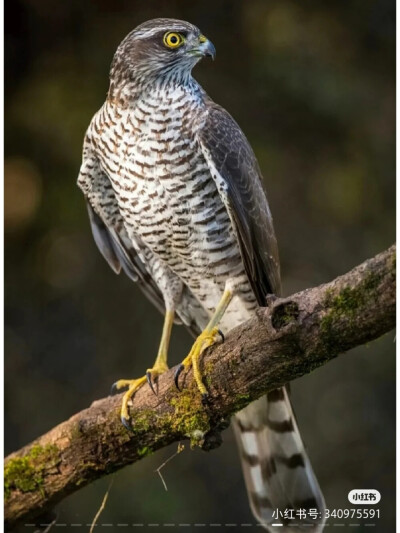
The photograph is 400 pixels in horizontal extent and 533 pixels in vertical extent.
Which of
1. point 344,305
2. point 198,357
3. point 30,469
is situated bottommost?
point 30,469

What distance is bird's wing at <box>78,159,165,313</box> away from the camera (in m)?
3.27

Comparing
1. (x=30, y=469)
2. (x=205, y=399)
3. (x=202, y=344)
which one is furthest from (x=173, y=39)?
(x=30, y=469)

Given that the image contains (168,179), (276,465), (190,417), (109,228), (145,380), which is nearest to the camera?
(190,417)

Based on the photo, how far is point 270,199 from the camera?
4.52m

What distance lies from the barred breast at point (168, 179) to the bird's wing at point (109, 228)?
6.9 inches

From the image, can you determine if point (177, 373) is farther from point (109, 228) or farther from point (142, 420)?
point (109, 228)

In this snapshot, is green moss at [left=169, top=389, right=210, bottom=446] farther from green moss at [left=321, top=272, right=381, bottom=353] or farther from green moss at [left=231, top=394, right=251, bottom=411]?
green moss at [left=321, top=272, right=381, bottom=353]

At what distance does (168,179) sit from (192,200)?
0.13 meters

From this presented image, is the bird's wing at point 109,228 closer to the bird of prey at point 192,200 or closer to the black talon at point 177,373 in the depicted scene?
the bird of prey at point 192,200

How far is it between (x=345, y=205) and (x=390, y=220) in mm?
285

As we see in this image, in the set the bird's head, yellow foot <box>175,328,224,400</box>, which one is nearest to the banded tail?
yellow foot <box>175,328,224,400</box>

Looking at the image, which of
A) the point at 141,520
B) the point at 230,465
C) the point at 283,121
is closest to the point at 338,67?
the point at 283,121

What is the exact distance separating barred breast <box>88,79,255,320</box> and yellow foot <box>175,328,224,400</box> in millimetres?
392

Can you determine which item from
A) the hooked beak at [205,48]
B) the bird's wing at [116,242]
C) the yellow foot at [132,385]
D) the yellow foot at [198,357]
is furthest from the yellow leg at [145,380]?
the hooked beak at [205,48]
